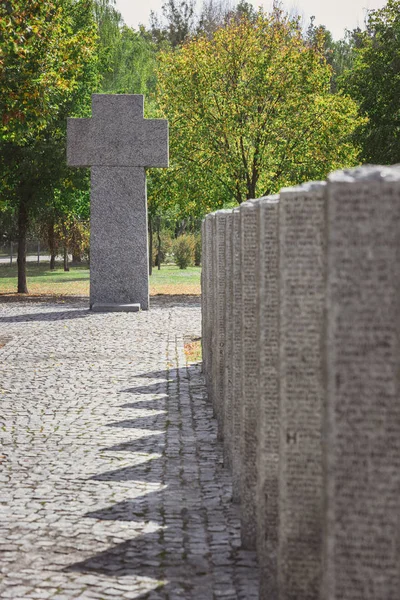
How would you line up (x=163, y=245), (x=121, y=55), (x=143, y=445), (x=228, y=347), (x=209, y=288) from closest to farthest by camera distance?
1. (x=228, y=347)
2. (x=143, y=445)
3. (x=209, y=288)
4. (x=121, y=55)
5. (x=163, y=245)

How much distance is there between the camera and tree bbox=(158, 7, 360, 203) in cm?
2839

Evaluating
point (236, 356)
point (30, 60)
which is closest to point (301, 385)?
point (236, 356)

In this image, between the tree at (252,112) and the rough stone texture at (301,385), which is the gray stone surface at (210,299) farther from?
the tree at (252,112)

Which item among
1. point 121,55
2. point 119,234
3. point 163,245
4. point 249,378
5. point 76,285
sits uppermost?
point 121,55

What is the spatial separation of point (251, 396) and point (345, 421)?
2557 millimetres

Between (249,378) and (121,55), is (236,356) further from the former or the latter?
(121,55)

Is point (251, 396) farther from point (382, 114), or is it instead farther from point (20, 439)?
point (382, 114)

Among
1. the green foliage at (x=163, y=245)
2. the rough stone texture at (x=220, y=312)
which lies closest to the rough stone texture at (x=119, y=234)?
the rough stone texture at (x=220, y=312)

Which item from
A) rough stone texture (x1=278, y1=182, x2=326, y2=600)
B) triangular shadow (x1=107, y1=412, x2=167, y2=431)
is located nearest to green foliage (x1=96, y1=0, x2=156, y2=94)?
triangular shadow (x1=107, y1=412, x2=167, y2=431)

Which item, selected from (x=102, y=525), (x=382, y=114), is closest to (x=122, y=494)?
(x=102, y=525)

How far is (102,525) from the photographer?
204 inches

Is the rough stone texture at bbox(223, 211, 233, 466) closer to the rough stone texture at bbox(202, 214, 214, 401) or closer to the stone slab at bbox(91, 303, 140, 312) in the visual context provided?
the rough stone texture at bbox(202, 214, 214, 401)

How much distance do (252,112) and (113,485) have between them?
913 inches

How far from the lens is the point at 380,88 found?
1320 inches
